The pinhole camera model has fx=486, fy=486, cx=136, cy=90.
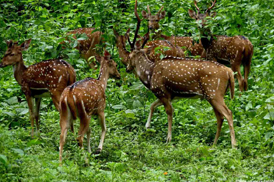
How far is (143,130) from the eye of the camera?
9.85 meters

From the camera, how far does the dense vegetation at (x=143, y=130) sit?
269 inches

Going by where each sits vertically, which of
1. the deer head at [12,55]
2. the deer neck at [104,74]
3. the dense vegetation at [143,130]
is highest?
the deer head at [12,55]

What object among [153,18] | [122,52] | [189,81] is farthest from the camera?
[153,18]

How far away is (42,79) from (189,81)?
9.11 feet

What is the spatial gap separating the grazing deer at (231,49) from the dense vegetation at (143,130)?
370 mm

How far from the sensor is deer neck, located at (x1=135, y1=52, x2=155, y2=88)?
9.95 m

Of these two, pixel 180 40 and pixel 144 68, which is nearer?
pixel 144 68

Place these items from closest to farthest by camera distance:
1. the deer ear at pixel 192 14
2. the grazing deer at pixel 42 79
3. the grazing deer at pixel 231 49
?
the grazing deer at pixel 42 79, the grazing deer at pixel 231 49, the deer ear at pixel 192 14

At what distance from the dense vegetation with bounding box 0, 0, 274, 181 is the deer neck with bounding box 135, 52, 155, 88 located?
1.38 ft

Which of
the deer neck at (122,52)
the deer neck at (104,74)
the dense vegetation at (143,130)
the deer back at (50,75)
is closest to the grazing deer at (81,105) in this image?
the dense vegetation at (143,130)

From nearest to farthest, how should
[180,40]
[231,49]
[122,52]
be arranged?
[122,52] → [231,49] → [180,40]

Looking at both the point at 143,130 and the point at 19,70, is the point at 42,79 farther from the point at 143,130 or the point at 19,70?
the point at 143,130

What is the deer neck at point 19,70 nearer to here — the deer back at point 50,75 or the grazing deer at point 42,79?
the grazing deer at point 42,79

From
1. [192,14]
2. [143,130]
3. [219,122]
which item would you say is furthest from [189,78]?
[192,14]
